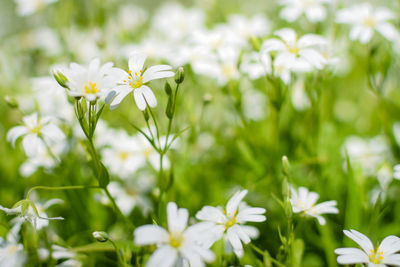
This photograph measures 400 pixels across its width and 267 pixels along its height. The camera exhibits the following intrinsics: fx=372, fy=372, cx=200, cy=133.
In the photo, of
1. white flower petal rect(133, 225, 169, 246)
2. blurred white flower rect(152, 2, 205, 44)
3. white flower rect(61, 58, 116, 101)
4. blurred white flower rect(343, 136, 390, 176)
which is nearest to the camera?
white flower petal rect(133, 225, 169, 246)

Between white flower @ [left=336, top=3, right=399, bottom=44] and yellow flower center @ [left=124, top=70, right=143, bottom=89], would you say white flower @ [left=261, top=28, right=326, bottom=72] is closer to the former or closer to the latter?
white flower @ [left=336, top=3, right=399, bottom=44]

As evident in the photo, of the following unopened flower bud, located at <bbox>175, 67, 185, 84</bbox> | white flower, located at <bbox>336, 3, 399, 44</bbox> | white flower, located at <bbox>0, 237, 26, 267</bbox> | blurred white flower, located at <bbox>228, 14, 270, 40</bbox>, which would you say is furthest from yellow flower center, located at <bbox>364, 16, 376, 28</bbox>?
white flower, located at <bbox>0, 237, 26, 267</bbox>

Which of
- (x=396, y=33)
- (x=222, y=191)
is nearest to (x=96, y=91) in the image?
(x=222, y=191)

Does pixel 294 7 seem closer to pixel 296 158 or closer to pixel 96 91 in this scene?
pixel 296 158

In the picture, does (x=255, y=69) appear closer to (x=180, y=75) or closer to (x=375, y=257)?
(x=180, y=75)

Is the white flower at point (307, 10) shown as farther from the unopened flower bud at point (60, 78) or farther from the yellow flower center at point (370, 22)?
the unopened flower bud at point (60, 78)

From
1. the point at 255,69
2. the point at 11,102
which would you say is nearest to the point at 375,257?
the point at 255,69

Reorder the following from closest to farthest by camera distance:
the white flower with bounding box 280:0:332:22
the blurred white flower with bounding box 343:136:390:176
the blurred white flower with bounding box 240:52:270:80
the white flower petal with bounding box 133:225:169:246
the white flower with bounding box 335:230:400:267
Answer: the white flower petal with bounding box 133:225:169:246 → the white flower with bounding box 335:230:400:267 → the blurred white flower with bounding box 240:52:270:80 → the white flower with bounding box 280:0:332:22 → the blurred white flower with bounding box 343:136:390:176
